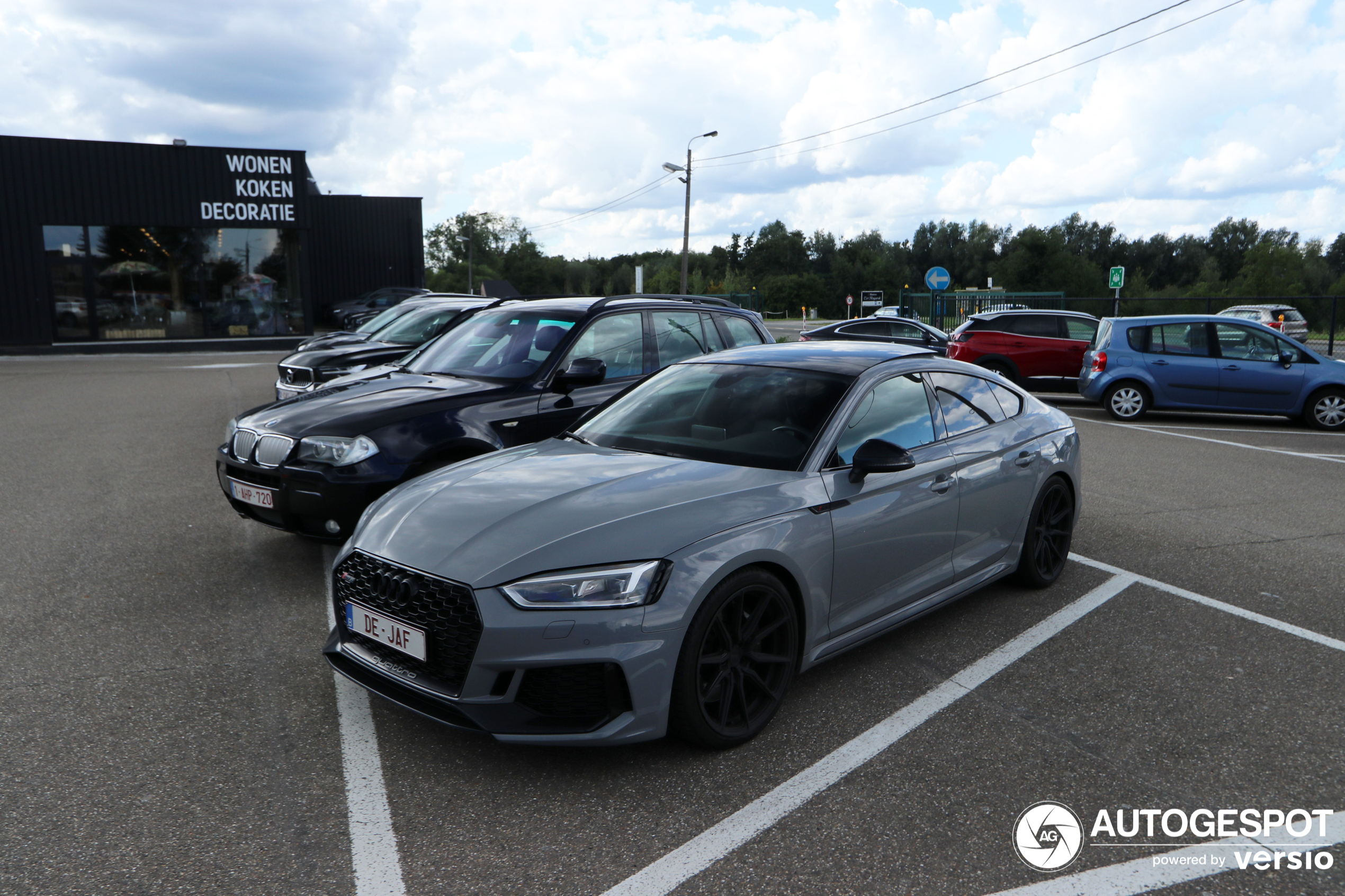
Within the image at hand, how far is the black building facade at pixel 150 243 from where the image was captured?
26.6 metres

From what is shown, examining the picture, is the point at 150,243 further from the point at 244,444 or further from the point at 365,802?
the point at 365,802

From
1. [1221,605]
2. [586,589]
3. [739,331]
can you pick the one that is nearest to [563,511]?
[586,589]

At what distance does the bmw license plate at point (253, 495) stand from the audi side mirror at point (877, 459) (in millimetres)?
3301

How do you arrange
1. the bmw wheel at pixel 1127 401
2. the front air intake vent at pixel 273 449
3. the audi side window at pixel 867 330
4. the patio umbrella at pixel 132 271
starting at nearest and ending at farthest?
the front air intake vent at pixel 273 449
the bmw wheel at pixel 1127 401
the audi side window at pixel 867 330
the patio umbrella at pixel 132 271

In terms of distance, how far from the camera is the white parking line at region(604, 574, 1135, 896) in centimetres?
263

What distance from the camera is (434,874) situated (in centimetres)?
262

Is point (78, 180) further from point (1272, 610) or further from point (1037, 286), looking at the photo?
point (1037, 286)

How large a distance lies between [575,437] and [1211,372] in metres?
11.9

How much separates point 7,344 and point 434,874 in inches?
1219

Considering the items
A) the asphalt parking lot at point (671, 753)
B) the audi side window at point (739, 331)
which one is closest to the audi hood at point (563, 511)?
the asphalt parking lot at point (671, 753)

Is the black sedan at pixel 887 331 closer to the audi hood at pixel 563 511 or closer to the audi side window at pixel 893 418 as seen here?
the audi side window at pixel 893 418

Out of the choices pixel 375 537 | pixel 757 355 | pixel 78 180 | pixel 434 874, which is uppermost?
pixel 78 180

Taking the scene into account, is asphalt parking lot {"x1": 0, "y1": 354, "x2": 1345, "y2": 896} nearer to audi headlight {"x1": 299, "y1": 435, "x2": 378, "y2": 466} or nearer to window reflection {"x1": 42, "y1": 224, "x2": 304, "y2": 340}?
audi headlight {"x1": 299, "y1": 435, "x2": 378, "y2": 466}

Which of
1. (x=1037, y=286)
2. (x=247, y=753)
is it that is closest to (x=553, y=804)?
(x=247, y=753)
